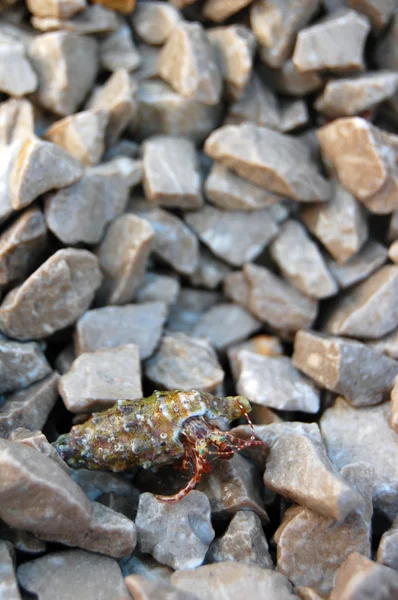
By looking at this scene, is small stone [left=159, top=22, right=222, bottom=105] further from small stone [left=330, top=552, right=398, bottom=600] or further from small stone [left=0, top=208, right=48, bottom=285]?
small stone [left=330, top=552, right=398, bottom=600]

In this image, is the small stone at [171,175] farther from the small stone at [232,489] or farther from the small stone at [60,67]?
the small stone at [232,489]

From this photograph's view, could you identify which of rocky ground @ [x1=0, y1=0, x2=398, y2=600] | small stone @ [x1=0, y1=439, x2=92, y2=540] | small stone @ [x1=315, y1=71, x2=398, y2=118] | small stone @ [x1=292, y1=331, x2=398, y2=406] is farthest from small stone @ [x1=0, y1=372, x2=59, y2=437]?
small stone @ [x1=315, y1=71, x2=398, y2=118]

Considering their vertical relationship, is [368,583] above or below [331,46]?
below

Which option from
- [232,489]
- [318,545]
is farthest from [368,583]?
[232,489]

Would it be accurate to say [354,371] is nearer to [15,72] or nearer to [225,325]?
[225,325]

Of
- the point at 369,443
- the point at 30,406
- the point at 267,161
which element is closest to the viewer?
the point at 30,406

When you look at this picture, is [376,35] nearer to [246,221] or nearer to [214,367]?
[246,221]
